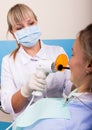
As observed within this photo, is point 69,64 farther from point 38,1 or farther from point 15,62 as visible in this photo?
point 38,1

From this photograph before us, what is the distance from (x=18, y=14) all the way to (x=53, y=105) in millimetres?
641

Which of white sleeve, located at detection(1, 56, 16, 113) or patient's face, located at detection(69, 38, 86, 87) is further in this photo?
white sleeve, located at detection(1, 56, 16, 113)

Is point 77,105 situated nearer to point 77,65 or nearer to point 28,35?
point 77,65

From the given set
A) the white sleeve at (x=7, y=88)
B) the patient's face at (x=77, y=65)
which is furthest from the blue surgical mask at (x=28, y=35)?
the patient's face at (x=77, y=65)

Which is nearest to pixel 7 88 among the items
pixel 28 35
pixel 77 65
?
pixel 28 35

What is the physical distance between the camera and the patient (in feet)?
3.23

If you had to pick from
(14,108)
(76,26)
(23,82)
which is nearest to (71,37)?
(76,26)

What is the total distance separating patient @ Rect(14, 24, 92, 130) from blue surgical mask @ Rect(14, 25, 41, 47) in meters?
0.51

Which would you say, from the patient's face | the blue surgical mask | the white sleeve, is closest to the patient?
the patient's face

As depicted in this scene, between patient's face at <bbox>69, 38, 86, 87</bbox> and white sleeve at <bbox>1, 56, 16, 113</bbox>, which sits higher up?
patient's face at <bbox>69, 38, 86, 87</bbox>

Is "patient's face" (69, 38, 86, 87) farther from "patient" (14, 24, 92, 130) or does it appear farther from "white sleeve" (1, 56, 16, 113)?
"white sleeve" (1, 56, 16, 113)

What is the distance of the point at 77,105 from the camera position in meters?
1.01

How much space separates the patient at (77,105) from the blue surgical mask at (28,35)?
1.69 ft

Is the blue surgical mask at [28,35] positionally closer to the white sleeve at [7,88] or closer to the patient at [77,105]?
the white sleeve at [7,88]
